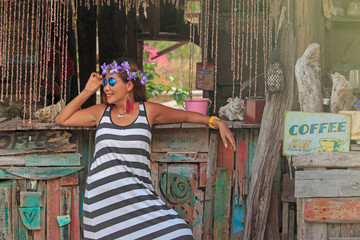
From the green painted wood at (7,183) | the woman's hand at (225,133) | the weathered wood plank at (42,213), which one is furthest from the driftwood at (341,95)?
the green painted wood at (7,183)

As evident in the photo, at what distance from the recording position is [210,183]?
4105 mm

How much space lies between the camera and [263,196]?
3980 millimetres

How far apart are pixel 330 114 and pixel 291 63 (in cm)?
55

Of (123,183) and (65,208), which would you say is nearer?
(123,183)

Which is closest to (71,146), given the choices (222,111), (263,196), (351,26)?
(222,111)

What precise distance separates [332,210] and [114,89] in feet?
5.90

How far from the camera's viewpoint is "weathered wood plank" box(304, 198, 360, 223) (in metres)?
3.50

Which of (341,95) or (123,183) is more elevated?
(341,95)

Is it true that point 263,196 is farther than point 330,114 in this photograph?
Yes

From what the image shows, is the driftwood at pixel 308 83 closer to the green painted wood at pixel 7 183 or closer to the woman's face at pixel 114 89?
the woman's face at pixel 114 89

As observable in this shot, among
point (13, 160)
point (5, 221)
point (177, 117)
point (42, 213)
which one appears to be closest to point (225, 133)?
point (177, 117)

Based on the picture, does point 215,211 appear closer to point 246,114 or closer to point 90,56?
point 246,114

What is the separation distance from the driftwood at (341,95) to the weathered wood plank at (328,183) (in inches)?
19.7

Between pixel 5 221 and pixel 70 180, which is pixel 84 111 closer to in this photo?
pixel 70 180
